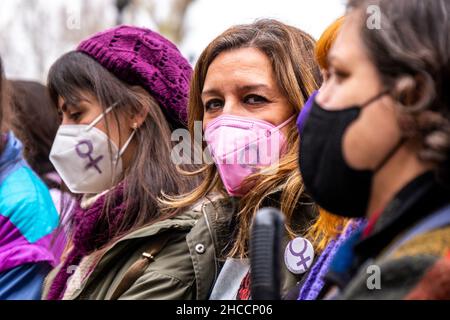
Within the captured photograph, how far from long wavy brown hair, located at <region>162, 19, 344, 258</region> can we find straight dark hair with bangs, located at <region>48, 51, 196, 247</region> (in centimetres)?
14

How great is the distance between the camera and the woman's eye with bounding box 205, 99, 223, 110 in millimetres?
3728

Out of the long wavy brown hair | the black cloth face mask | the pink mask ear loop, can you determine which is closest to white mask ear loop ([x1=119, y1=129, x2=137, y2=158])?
the long wavy brown hair

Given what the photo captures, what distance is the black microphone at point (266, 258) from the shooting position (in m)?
2.13

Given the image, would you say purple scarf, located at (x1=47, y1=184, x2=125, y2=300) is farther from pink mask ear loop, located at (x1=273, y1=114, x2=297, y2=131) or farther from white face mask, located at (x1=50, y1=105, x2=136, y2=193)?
pink mask ear loop, located at (x1=273, y1=114, x2=297, y2=131)

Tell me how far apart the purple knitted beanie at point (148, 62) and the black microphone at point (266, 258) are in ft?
7.15

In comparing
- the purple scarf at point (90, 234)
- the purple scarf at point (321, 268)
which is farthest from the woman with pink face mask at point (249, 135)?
the purple scarf at point (90, 234)

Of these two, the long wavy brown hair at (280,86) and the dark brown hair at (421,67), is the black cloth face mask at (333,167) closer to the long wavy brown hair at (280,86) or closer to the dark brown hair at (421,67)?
the dark brown hair at (421,67)

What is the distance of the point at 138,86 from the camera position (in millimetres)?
4336

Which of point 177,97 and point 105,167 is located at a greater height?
point 177,97

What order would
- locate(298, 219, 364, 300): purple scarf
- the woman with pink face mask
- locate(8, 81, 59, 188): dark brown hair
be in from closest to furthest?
locate(298, 219, 364, 300): purple scarf → the woman with pink face mask → locate(8, 81, 59, 188): dark brown hair

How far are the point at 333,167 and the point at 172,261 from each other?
1.41 metres
